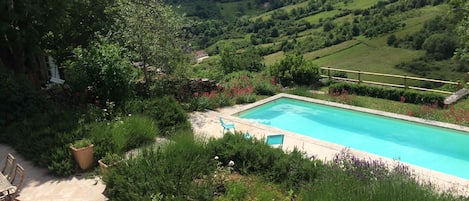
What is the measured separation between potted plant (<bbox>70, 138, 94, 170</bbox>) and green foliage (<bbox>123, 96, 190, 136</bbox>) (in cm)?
222

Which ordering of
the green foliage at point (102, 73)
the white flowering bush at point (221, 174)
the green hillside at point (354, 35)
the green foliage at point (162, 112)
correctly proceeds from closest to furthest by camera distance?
the white flowering bush at point (221, 174)
the green foliage at point (162, 112)
the green foliage at point (102, 73)
the green hillside at point (354, 35)

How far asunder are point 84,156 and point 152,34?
208 inches

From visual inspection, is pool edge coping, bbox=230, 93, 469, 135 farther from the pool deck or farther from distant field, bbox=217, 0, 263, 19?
distant field, bbox=217, 0, 263, 19

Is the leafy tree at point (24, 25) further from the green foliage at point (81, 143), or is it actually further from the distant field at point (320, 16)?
the distant field at point (320, 16)

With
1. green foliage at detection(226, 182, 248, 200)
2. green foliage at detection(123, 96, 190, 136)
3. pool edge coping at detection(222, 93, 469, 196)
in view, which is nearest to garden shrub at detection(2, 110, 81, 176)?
green foliage at detection(123, 96, 190, 136)

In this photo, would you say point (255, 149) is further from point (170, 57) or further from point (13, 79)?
point (13, 79)

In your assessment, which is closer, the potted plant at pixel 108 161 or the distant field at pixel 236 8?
the potted plant at pixel 108 161

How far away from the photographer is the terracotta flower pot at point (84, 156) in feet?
23.9

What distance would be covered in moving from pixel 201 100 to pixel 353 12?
79903 mm

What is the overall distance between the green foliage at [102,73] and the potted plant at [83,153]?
3303mm

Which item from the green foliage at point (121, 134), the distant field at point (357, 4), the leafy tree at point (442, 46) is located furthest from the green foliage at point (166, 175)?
the distant field at point (357, 4)

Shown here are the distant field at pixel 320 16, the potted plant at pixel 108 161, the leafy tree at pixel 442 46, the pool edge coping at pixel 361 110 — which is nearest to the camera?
the potted plant at pixel 108 161

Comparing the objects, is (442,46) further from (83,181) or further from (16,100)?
(83,181)

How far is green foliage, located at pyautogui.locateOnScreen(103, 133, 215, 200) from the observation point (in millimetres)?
5699
